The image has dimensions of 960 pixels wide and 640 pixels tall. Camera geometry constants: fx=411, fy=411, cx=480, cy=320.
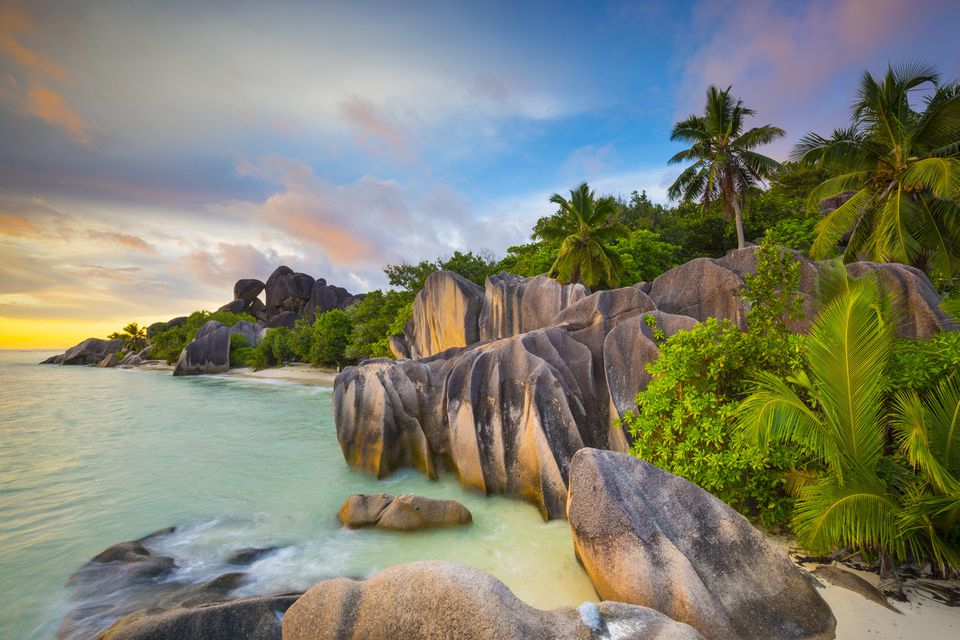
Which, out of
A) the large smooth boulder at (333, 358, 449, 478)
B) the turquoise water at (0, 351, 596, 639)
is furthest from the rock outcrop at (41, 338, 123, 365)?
the large smooth boulder at (333, 358, 449, 478)

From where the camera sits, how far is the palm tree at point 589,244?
17.2 metres

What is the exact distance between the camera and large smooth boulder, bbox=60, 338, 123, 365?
189 ft

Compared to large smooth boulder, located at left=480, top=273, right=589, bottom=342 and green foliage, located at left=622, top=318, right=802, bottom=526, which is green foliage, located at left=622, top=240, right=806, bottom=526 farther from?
large smooth boulder, located at left=480, top=273, right=589, bottom=342

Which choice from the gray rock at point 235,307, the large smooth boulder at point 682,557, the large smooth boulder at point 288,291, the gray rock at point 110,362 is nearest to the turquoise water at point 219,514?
the large smooth boulder at point 682,557

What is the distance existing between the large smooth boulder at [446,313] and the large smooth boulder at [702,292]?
23.1ft

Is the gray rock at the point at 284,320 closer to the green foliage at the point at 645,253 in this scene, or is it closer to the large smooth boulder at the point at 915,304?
the green foliage at the point at 645,253

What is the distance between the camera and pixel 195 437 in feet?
44.5

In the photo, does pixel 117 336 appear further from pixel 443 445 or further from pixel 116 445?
pixel 443 445

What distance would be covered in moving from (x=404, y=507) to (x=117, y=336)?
246ft

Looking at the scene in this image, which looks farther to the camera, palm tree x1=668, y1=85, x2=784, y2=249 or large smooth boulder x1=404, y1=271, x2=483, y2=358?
palm tree x1=668, y1=85, x2=784, y2=249

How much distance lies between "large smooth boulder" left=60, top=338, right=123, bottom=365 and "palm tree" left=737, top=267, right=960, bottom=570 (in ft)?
248

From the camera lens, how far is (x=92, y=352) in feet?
190

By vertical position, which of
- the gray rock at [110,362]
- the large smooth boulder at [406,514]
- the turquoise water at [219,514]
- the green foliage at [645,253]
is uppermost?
the green foliage at [645,253]

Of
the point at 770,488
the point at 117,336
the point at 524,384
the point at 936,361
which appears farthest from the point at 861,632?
the point at 117,336
